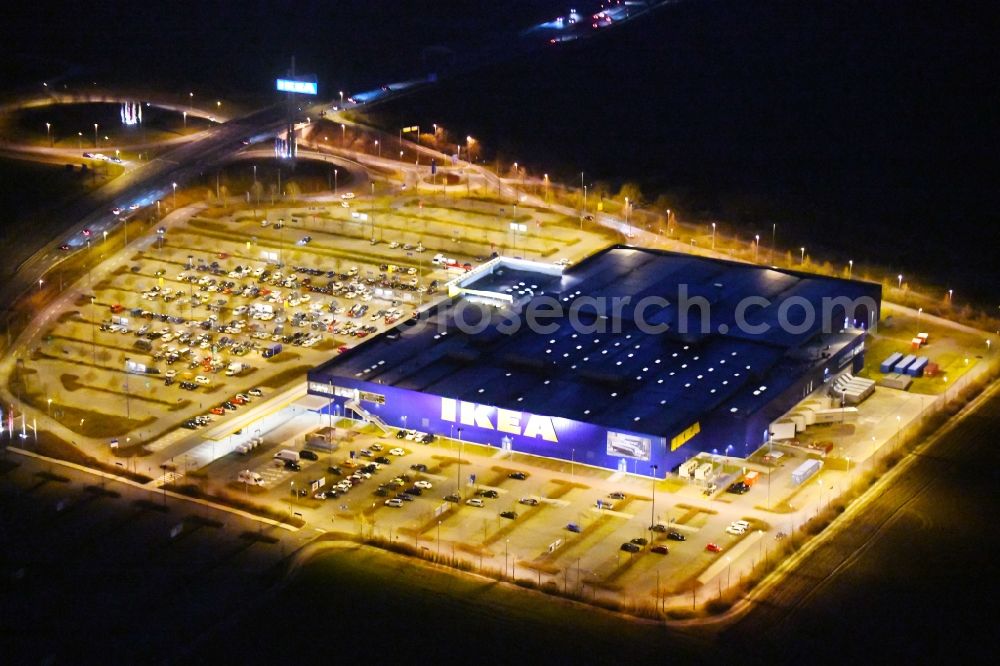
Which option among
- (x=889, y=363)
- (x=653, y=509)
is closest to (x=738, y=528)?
(x=653, y=509)

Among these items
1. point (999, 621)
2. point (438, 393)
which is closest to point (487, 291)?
point (438, 393)

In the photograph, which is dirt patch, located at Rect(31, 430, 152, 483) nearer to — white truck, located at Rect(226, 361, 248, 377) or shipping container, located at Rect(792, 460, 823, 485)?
white truck, located at Rect(226, 361, 248, 377)

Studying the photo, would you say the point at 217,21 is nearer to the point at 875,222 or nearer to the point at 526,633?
the point at 875,222

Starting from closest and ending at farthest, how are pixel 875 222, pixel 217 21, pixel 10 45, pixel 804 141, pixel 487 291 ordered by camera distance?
pixel 487 291 → pixel 875 222 → pixel 804 141 → pixel 10 45 → pixel 217 21

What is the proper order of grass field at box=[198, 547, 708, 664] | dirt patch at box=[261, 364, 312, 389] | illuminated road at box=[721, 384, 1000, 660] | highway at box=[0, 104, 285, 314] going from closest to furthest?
grass field at box=[198, 547, 708, 664]
illuminated road at box=[721, 384, 1000, 660]
dirt patch at box=[261, 364, 312, 389]
highway at box=[0, 104, 285, 314]

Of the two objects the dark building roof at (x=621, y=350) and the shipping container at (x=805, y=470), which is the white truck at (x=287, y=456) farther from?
the shipping container at (x=805, y=470)

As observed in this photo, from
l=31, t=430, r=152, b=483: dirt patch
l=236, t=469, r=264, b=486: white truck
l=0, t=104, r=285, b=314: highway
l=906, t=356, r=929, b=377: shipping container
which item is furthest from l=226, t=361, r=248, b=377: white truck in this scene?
l=906, t=356, r=929, b=377: shipping container
